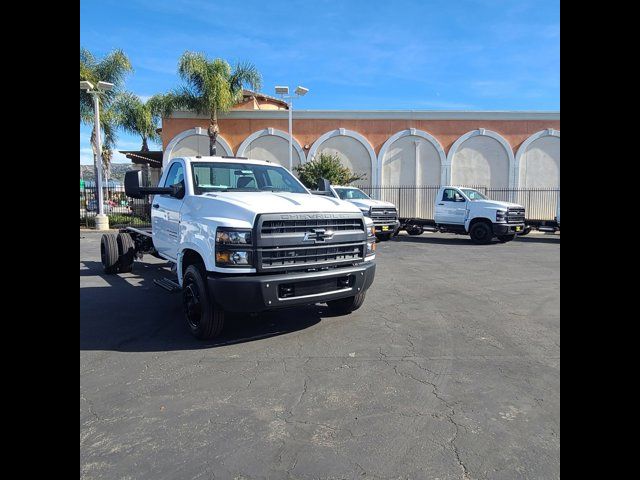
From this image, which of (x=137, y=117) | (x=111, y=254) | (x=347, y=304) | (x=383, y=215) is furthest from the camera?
(x=137, y=117)

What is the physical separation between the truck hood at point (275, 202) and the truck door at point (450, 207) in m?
12.1

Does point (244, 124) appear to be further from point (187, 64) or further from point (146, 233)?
point (146, 233)

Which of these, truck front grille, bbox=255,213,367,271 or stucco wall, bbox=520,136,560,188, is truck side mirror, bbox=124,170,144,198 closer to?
truck front grille, bbox=255,213,367,271

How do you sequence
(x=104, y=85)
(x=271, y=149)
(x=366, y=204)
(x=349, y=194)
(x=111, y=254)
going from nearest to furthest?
(x=111, y=254) → (x=366, y=204) → (x=349, y=194) → (x=104, y=85) → (x=271, y=149)

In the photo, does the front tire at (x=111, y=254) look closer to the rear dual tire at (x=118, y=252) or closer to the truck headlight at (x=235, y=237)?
the rear dual tire at (x=118, y=252)

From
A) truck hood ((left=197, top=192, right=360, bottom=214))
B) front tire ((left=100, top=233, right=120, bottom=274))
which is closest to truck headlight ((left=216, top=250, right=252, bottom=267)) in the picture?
truck hood ((left=197, top=192, right=360, bottom=214))

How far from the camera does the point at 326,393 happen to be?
3736 millimetres

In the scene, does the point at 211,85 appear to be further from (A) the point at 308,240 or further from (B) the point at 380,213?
(A) the point at 308,240

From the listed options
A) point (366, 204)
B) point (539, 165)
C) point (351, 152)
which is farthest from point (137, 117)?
point (539, 165)

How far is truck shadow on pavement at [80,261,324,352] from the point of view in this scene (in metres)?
5.06

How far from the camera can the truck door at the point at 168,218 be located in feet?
19.9

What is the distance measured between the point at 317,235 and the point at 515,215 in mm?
13124
